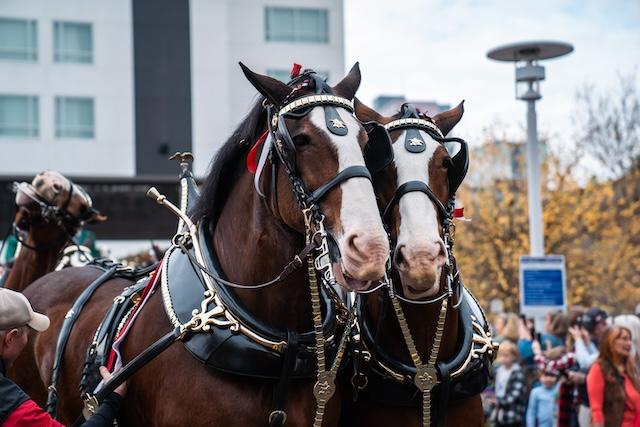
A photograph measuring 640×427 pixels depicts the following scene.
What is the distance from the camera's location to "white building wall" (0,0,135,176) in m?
28.6

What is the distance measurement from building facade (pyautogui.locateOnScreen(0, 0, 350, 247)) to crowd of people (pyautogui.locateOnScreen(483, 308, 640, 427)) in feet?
62.9

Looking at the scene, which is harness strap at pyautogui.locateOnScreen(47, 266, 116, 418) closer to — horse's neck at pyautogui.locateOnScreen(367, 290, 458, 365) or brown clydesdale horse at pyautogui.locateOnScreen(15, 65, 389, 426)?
brown clydesdale horse at pyautogui.locateOnScreen(15, 65, 389, 426)

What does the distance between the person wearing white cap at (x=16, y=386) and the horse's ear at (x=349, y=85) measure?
1591mm

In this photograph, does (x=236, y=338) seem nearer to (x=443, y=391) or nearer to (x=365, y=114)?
(x=443, y=391)

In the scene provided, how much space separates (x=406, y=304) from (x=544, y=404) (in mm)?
5923

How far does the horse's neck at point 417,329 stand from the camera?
4.51 metres

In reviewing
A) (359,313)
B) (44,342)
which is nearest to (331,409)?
(359,313)

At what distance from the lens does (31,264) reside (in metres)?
7.26

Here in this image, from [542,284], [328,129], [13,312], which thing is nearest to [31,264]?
[13,312]

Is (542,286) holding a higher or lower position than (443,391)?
lower

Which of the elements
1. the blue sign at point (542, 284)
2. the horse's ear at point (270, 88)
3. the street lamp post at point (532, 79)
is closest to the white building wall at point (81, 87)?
the street lamp post at point (532, 79)

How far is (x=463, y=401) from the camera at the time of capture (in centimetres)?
465

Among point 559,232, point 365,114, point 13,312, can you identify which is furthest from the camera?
point 559,232

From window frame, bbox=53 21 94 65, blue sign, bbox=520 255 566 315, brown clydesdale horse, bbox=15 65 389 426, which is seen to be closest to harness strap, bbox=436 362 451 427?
brown clydesdale horse, bbox=15 65 389 426
